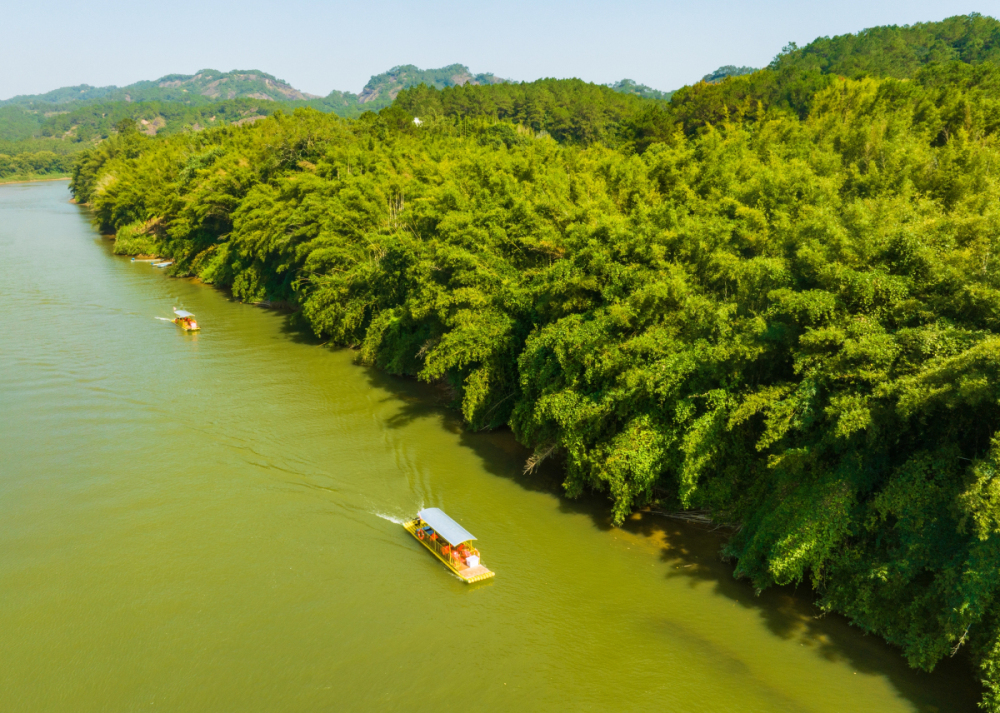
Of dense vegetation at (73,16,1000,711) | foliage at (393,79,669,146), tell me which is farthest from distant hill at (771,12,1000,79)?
dense vegetation at (73,16,1000,711)

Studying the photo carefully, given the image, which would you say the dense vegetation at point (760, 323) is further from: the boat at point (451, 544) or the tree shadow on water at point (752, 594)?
the boat at point (451, 544)

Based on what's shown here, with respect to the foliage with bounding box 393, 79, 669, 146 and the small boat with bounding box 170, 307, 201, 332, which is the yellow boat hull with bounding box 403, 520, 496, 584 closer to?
the small boat with bounding box 170, 307, 201, 332

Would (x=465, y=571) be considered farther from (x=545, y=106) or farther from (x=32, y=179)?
(x=32, y=179)

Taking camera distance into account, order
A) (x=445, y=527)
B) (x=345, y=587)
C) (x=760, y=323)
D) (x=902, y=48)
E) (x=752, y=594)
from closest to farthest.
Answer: (x=760, y=323), (x=752, y=594), (x=345, y=587), (x=445, y=527), (x=902, y=48)

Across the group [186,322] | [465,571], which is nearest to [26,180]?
[186,322]

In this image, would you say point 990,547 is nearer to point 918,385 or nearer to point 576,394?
point 918,385

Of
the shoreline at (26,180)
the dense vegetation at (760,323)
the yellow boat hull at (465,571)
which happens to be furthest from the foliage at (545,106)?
the shoreline at (26,180)

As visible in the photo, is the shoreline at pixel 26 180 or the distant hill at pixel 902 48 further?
the shoreline at pixel 26 180
